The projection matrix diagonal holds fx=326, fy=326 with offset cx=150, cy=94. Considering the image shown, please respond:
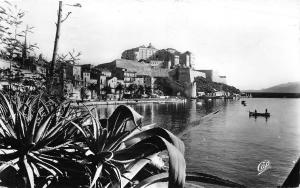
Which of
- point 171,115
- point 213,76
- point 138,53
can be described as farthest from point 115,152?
point 213,76

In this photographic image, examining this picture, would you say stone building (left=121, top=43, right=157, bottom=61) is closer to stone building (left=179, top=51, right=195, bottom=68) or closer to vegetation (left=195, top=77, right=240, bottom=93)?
stone building (left=179, top=51, right=195, bottom=68)

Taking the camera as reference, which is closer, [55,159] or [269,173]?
[55,159]

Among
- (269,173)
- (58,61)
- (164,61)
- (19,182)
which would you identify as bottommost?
(269,173)

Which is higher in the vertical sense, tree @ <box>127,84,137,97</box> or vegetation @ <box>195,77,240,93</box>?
vegetation @ <box>195,77,240,93</box>

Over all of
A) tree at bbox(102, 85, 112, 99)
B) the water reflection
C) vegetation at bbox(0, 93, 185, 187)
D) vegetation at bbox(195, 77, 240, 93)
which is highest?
vegetation at bbox(195, 77, 240, 93)

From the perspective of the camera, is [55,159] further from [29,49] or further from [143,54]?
[143,54]

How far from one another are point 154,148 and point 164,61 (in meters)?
102

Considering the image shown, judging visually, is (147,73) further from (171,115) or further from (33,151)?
(33,151)

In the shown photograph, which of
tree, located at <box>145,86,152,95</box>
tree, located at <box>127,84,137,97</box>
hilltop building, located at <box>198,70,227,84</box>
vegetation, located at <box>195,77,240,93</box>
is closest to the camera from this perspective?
tree, located at <box>127,84,137,97</box>

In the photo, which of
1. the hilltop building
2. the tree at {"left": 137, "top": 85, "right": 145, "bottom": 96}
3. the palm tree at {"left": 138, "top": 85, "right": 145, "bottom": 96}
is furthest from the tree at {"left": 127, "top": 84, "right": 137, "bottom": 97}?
the hilltop building

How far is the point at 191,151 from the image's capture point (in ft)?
62.8

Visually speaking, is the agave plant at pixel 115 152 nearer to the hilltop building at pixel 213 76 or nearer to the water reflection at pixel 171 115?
the water reflection at pixel 171 115

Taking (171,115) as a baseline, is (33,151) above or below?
above

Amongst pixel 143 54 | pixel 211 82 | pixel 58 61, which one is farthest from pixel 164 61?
pixel 58 61
